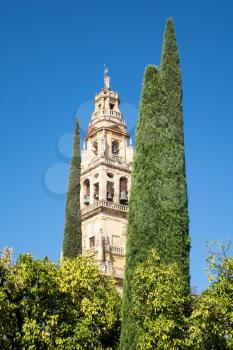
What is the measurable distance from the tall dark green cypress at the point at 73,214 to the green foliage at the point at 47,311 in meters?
15.8

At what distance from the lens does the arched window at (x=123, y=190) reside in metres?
54.9

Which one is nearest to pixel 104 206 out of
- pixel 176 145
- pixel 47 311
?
pixel 176 145

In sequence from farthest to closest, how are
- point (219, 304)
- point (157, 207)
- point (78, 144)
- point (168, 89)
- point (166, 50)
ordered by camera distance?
point (78, 144) < point (166, 50) < point (168, 89) < point (157, 207) < point (219, 304)

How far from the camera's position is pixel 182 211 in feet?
88.8

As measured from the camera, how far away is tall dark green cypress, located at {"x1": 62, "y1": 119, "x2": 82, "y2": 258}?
144 ft

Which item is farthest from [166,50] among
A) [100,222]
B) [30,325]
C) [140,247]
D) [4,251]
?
[100,222]

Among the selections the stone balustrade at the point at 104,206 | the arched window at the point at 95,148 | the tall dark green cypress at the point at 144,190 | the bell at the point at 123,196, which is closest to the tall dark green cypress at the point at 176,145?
the tall dark green cypress at the point at 144,190

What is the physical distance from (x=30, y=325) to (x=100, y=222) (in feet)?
93.6

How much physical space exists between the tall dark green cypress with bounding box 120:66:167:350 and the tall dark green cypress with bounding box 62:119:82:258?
657 inches

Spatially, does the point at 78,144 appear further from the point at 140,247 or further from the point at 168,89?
the point at 140,247

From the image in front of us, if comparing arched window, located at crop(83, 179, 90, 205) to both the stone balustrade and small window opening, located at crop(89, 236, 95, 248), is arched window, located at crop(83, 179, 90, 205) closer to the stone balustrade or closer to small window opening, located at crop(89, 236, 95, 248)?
the stone balustrade

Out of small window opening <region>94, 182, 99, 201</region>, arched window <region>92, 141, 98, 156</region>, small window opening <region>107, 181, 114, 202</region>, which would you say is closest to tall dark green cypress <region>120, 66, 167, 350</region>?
small window opening <region>107, 181, 114, 202</region>

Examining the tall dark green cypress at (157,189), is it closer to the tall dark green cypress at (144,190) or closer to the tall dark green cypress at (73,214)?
the tall dark green cypress at (144,190)

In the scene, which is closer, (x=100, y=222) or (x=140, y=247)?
(x=140, y=247)
